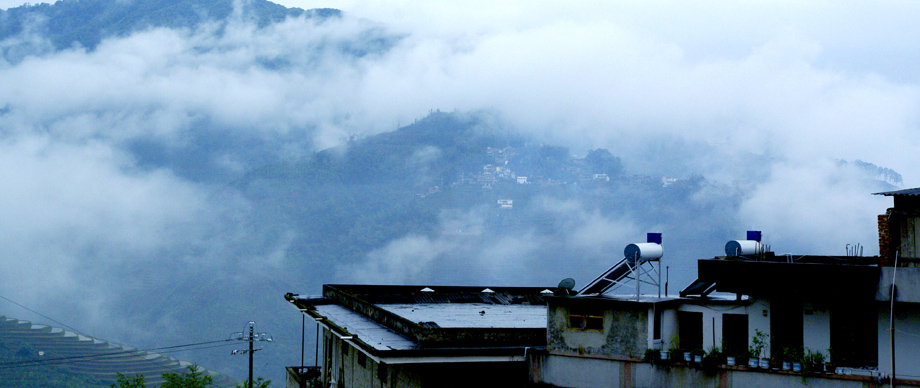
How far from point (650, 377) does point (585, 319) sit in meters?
3.01

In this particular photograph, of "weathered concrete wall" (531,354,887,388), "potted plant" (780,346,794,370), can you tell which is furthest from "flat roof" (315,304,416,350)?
"potted plant" (780,346,794,370)

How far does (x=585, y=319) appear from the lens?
28953 mm

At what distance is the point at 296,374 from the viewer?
5281 centimetres

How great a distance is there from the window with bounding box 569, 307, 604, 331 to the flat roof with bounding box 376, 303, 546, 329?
178 inches

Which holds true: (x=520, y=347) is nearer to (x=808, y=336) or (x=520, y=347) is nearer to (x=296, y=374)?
(x=808, y=336)

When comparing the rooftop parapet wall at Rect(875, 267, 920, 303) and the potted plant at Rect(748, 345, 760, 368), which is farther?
the potted plant at Rect(748, 345, 760, 368)

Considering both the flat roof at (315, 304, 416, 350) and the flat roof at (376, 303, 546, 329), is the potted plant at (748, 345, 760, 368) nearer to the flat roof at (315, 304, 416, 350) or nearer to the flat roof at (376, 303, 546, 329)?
the flat roof at (376, 303, 546, 329)

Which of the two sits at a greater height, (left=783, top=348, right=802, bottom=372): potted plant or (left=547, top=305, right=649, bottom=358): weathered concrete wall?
(left=547, top=305, right=649, bottom=358): weathered concrete wall

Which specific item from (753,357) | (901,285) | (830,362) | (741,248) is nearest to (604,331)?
(753,357)

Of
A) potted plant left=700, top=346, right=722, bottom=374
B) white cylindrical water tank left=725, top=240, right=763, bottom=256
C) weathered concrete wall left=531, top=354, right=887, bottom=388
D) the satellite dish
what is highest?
white cylindrical water tank left=725, top=240, right=763, bottom=256

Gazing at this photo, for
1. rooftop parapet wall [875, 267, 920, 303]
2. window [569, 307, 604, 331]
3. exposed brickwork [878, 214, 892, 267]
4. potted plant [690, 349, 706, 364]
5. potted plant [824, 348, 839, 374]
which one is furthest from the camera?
window [569, 307, 604, 331]

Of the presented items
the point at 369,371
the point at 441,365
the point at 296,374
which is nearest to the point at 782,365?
the point at 441,365

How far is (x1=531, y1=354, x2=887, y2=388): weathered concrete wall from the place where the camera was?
2500cm

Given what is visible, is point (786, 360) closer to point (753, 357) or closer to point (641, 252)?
point (753, 357)
